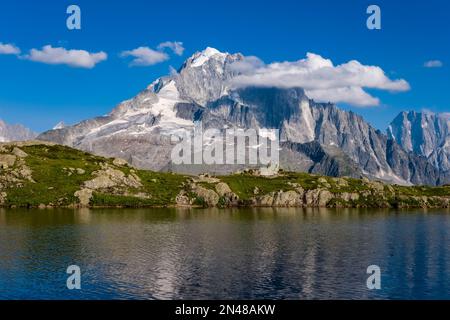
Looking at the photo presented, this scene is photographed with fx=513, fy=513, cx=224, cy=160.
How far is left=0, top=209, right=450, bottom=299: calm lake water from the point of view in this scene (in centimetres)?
10194

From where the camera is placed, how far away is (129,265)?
12775 centimetres

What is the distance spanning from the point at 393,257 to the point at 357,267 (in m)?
22.7

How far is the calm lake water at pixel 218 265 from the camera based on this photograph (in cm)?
10194

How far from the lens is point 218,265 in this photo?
130 metres
